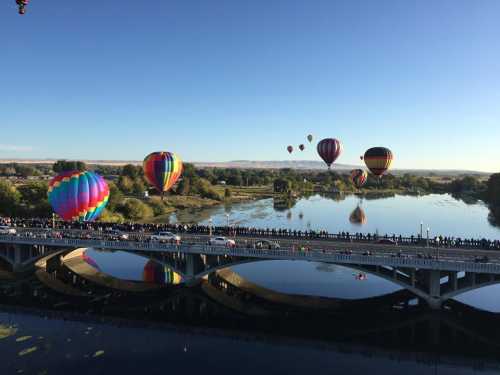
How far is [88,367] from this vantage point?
28.6 meters

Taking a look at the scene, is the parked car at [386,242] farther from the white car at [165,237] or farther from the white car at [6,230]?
the white car at [6,230]

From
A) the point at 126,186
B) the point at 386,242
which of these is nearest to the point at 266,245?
the point at 386,242

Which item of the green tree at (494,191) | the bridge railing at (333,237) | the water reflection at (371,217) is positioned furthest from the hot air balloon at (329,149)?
the green tree at (494,191)

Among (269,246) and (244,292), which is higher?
(269,246)

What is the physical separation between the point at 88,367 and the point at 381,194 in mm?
168112

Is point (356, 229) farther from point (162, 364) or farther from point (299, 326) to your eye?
point (162, 364)

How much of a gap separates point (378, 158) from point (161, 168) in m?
50.2

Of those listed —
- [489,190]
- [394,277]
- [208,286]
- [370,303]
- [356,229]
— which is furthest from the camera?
[489,190]

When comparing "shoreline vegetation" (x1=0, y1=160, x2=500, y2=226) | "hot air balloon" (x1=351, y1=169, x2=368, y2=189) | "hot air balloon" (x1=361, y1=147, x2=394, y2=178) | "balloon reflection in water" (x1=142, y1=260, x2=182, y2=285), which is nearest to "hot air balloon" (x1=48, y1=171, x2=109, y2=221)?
"balloon reflection in water" (x1=142, y1=260, x2=182, y2=285)

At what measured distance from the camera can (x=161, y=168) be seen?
198 feet

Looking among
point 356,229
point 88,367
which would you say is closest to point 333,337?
point 88,367

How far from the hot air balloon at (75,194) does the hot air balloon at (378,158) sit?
198ft

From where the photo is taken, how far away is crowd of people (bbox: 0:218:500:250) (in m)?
44.1

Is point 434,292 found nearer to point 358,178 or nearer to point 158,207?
point 158,207
